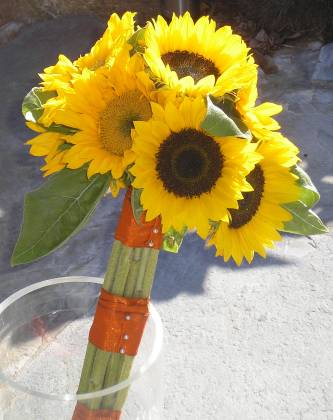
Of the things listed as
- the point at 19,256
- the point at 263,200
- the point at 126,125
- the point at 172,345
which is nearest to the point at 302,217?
the point at 263,200

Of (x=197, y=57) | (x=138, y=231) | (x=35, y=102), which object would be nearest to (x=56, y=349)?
(x=138, y=231)

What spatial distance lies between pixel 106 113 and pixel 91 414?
43cm

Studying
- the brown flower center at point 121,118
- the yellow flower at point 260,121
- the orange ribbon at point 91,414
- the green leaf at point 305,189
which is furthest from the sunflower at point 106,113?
the orange ribbon at point 91,414

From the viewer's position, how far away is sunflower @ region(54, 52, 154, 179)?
87 cm

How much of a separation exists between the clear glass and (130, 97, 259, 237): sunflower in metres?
0.25

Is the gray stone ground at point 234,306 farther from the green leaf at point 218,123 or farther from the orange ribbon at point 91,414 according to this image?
the green leaf at point 218,123

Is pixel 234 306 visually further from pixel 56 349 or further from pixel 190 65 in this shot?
pixel 190 65

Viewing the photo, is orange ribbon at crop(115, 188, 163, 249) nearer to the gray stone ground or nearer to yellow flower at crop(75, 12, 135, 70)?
yellow flower at crop(75, 12, 135, 70)

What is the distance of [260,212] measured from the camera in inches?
36.9

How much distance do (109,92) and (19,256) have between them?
0.79 ft

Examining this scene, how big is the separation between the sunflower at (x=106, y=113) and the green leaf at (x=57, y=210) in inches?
1.3

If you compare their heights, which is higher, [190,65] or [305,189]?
[190,65]

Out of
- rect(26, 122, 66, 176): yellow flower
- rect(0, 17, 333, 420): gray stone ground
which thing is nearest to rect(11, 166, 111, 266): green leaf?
rect(26, 122, 66, 176): yellow flower

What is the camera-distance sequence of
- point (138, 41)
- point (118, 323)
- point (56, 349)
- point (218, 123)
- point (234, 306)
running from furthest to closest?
point (234, 306)
point (56, 349)
point (118, 323)
point (138, 41)
point (218, 123)
